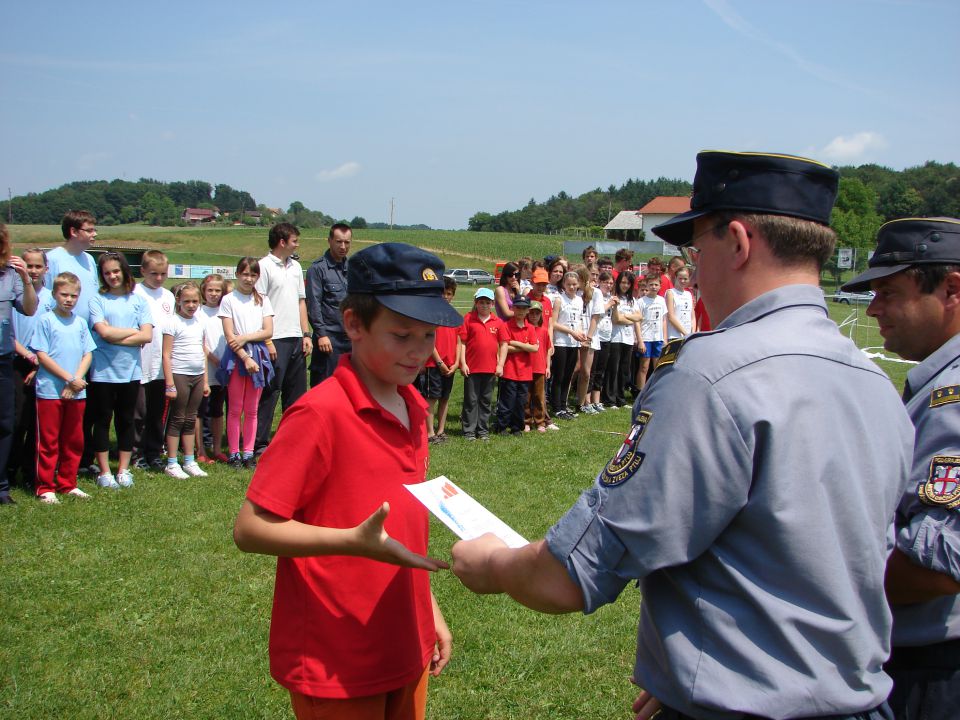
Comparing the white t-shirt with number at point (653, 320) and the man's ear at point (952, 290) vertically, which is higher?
the man's ear at point (952, 290)

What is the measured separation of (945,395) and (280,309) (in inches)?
279

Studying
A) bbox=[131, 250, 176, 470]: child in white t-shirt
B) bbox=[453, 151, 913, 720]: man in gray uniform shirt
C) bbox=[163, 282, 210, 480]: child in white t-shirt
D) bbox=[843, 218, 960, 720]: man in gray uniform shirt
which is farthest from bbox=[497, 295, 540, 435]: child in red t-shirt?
bbox=[453, 151, 913, 720]: man in gray uniform shirt

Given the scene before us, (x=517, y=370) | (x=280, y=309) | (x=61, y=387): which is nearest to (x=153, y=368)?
(x=61, y=387)

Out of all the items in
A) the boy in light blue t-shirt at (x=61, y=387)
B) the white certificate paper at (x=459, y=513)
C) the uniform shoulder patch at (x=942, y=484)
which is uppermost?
the uniform shoulder patch at (x=942, y=484)

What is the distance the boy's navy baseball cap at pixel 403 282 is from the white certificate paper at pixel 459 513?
1.58 ft

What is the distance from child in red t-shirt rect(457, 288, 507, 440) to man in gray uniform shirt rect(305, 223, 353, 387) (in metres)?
2.11

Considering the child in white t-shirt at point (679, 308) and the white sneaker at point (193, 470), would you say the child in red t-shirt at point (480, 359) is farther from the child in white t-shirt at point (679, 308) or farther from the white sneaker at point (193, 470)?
the child in white t-shirt at point (679, 308)

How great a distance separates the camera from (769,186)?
1566 millimetres

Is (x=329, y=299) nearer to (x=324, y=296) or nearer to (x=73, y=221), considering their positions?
(x=324, y=296)

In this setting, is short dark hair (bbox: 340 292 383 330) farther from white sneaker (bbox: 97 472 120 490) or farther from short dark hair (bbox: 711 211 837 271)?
white sneaker (bbox: 97 472 120 490)

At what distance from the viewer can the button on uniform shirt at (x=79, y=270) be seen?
284 inches

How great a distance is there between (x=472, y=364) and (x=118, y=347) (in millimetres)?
4369

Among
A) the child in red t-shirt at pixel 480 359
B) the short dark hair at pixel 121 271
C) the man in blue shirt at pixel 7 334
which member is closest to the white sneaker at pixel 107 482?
the man in blue shirt at pixel 7 334

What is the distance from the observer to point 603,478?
1523mm
